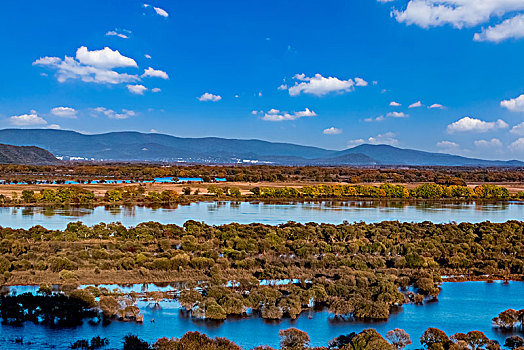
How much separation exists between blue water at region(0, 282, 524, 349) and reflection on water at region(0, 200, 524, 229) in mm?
17860

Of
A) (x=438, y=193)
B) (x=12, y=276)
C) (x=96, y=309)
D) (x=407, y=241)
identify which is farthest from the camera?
(x=438, y=193)

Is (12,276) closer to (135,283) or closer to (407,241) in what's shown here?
(135,283)

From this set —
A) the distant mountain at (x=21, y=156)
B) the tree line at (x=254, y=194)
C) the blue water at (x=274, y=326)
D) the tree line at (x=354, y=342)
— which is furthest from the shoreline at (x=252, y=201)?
the distant mountain at (x=21, y=156)

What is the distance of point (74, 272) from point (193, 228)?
961cm

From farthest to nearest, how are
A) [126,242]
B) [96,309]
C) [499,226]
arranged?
[499,226]
[126,242]
[96,309]

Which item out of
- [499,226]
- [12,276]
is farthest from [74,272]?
[499,226]

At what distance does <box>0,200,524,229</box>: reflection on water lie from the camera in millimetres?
33875

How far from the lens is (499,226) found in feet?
95.5

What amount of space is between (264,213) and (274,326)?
2594 centimetres

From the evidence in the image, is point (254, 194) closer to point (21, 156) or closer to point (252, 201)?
point (252, 201)

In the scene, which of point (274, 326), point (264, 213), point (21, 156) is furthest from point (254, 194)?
point (21, 156)

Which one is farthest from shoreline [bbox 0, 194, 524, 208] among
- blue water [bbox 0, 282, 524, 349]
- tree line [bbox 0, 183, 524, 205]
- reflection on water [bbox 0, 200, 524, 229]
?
blue water [bbox 0, 282, 524, 349]

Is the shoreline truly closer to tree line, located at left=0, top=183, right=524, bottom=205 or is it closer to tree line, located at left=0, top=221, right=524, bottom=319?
tree line, located at left=0, top=183, right=524, bottom=205

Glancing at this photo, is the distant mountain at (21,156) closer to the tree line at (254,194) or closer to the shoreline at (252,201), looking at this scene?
the tree line at (254,194)
